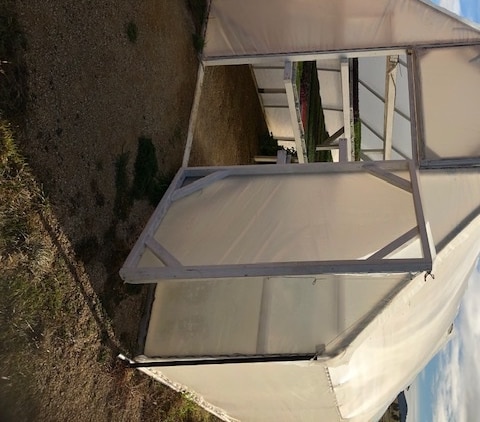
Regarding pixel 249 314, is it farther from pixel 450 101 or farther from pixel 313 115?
pixel 313 115

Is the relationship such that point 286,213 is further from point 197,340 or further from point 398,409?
point 398,409

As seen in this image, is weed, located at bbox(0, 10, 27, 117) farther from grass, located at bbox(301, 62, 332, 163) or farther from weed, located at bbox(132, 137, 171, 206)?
grass, located at bbox(301, 62, 332, 163)

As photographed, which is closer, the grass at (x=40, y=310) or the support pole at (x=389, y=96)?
the grass at (x=40, y=310)

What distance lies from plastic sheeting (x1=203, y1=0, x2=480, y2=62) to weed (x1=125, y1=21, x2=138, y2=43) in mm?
1731

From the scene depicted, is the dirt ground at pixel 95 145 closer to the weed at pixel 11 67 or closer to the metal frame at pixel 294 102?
the weed at pixel 11 67

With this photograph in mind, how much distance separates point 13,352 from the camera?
415cm

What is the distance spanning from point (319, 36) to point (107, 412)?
5284mm

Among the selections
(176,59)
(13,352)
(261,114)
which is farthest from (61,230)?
(261,114)

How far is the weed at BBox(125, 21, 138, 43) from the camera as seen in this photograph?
593 cm

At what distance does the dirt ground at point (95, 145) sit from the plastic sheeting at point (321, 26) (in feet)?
2.88

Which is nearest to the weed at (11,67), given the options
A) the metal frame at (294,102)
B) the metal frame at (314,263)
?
the metal frame at (314,263)

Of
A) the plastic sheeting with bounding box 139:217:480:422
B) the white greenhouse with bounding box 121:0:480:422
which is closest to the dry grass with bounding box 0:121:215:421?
the white greenhouse with bounding box 121:0:480:422

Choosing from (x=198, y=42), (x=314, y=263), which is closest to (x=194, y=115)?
(x=198, y=42)

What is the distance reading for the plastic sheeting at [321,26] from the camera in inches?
268
